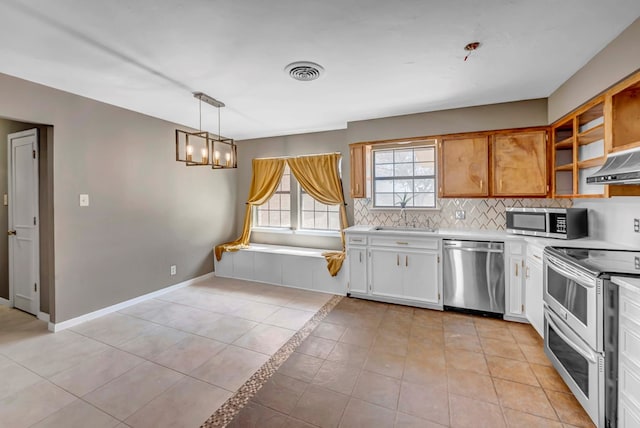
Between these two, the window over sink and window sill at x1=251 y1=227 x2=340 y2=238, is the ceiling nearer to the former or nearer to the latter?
the window over sink

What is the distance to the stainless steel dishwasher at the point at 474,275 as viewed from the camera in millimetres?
3143

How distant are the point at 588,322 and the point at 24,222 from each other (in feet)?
18.3

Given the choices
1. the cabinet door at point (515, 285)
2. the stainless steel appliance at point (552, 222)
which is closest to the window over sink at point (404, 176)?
the stainless steel appliance at point (552, 222)

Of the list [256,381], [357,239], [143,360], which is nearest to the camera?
[256,381]

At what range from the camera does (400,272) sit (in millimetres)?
3580

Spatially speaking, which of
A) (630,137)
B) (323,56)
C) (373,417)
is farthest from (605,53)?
(373,417)

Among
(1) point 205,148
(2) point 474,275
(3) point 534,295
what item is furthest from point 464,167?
(1) point 205,148

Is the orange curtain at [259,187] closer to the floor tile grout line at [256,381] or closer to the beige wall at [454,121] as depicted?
the beige wall at [454,121]

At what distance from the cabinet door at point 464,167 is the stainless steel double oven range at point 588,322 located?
147cm

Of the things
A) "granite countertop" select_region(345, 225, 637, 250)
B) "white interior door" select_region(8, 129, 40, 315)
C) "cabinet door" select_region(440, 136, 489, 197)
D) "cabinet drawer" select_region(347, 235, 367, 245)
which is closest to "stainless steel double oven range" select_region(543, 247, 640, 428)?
"granite countertop" select_region(345, 225, 637, 250)

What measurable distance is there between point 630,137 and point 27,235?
619 cm

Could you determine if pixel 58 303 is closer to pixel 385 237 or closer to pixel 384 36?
pixel 385 237

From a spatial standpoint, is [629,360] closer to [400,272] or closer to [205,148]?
[400,272]

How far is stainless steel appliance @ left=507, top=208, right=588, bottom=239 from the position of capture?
2734mm
